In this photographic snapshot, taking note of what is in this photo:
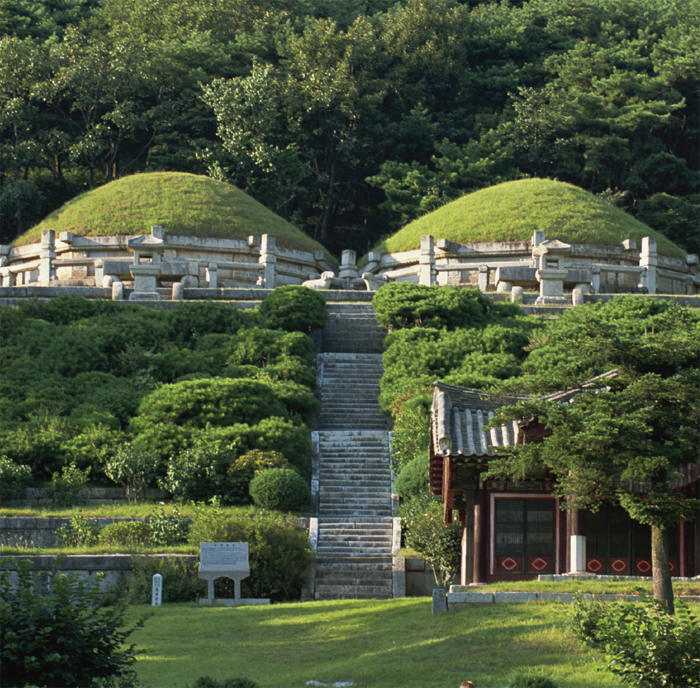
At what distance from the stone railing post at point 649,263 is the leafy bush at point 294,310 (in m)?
15.7

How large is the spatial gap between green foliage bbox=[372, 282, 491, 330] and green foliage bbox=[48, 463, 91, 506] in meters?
12.1

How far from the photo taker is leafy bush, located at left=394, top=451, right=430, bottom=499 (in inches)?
812

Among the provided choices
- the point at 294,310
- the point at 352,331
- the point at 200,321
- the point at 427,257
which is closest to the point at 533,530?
the point at 294,310

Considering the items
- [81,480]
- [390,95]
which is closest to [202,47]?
[390,95]

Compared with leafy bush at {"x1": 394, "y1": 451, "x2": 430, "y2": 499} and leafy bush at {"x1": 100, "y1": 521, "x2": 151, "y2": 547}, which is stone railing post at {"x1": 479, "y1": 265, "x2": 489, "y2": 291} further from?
leafy bush at {"x1": 100, "y1": 521, "x2": 151, "y2": 547}

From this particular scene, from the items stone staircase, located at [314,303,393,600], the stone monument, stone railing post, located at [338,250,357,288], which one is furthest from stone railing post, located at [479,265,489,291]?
the stone monument

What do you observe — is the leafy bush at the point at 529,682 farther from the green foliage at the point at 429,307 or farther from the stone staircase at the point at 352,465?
the green foliage at the point at 429,307

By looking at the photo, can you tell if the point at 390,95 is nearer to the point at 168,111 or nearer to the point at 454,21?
the point at 454,21

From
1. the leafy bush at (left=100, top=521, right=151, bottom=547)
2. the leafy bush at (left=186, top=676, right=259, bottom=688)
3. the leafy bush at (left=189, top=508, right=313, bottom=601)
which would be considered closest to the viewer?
the leafy bush at (left=186, top=676, right=259, bottom=688)

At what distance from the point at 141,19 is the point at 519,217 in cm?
3043

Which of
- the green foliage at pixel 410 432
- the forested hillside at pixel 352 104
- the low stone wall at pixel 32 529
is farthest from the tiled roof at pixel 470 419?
the forested hillside at pixel 352 104

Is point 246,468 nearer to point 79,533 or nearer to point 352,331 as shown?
point 79,533

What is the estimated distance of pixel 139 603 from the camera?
1684 cm

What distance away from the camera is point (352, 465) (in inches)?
939
